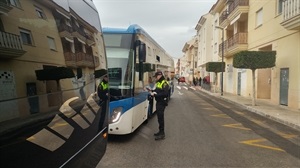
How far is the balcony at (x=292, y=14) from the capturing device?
526 inches

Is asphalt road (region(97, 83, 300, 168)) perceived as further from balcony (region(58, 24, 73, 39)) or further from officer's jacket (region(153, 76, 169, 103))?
balcony (region(58, 24, 73, 39))

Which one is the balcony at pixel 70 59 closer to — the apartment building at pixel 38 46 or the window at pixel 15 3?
the apartment building at pixel 38 46

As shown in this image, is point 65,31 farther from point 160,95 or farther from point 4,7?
point 160,95

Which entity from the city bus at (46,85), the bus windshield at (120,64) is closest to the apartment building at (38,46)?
the city bus at (46,85)

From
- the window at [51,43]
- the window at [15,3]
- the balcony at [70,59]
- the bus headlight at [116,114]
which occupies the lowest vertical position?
the bus headlight at [116,114]

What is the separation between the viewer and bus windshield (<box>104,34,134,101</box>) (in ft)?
23.6

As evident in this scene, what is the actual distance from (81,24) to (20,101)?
5.14ft

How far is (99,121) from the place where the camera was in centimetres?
379

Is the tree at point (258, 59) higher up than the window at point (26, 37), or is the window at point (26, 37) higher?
the tree at point (258, 59)

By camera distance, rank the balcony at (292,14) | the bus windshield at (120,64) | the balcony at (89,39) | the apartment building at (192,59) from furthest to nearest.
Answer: the apartment building at (192,59), the balcony at (292,14), the bus windshield at (120,64), the balcony at (89,39)

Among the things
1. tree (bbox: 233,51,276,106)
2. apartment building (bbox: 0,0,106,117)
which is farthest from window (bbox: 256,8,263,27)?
apartment building (bbox: 0,0,106,117)

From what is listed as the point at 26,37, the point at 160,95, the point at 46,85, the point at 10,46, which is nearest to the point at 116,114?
the point at 160,95

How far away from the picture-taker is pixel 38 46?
207 centimetres

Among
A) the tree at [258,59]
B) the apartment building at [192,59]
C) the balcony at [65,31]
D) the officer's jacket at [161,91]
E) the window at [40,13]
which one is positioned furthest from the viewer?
the apartment building at [192,59]
